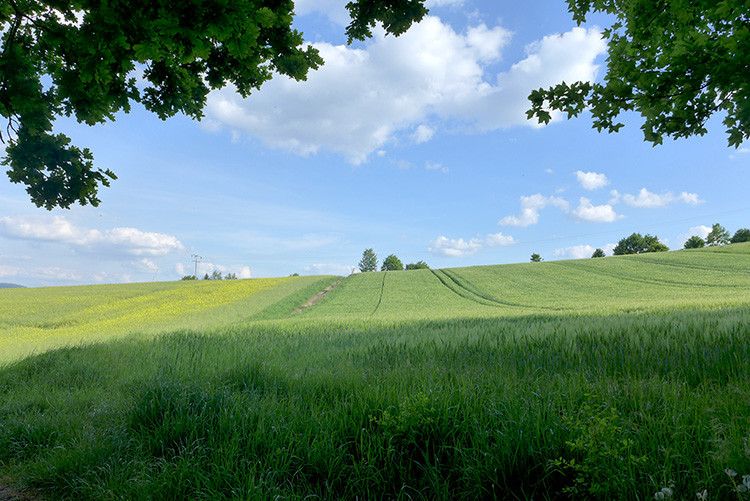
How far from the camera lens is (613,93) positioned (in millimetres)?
4891

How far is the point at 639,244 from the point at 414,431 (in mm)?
126579

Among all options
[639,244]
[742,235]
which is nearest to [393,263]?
[639,244]

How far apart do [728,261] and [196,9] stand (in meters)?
61.9

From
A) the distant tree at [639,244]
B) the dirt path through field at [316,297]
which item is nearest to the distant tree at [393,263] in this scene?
the distant tree at [639,244]

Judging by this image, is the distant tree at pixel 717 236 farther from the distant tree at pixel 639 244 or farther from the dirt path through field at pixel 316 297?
the dirt path through field at pixel 316 297

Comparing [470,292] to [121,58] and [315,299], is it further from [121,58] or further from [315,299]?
[121,58]

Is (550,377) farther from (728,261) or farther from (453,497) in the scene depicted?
(728,261)

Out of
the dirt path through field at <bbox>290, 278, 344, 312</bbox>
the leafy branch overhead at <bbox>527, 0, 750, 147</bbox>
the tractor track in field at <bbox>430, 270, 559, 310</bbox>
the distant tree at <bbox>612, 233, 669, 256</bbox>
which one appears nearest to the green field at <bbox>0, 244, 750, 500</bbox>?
the leafy branch overhead at <bbox>527, 0, 750, 147</bbox>

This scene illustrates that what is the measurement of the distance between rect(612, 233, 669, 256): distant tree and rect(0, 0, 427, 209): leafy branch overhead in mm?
116170

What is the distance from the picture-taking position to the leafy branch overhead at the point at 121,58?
13.2ft

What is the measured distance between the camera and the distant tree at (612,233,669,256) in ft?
323

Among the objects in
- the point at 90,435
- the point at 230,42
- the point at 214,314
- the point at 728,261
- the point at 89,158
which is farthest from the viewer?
the point at 728,261

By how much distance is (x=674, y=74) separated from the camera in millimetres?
4449

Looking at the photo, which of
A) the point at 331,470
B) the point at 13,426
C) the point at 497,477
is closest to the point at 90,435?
the point at 13,426
